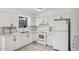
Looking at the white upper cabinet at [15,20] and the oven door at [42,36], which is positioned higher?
the white upper cabinet at [15,20]

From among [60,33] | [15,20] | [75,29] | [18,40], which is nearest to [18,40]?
[18,40]

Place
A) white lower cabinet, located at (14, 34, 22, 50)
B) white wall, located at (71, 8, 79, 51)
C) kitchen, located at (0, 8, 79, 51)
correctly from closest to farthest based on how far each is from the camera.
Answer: white wall, located at (71, 8, 79, 51), kitchen, located at (0, 8, 79, 51), white lower cabinet, located at (14, 34, 22, 50)

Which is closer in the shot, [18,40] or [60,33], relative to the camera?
[18,40]

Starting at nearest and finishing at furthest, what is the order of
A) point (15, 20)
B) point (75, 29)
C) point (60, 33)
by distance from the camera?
A: point (75, 29)
point (15, 20)
point (60, 33)

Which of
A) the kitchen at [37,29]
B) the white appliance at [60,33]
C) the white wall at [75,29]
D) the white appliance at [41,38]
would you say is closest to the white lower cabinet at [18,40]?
the kitchen at [37,29]

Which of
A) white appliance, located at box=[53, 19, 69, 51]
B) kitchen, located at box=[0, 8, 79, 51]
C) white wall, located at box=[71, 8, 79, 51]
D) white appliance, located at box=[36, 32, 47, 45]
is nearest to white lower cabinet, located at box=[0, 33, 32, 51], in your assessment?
kitchen, located at box=[0, 8, 79, 51]

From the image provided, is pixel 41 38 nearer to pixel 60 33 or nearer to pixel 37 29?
pixel 37 29

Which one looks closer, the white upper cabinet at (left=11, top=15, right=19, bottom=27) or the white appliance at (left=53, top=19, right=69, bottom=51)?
the white upper cabinet at (left=11, top=15, right=19, bottom=27)

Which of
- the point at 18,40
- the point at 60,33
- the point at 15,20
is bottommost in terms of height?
the point at 18,40

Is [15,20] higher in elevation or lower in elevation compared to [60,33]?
higher

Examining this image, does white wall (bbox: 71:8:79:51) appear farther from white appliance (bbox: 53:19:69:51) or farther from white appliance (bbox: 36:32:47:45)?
white appliance (bbox: 36:32:47:45)

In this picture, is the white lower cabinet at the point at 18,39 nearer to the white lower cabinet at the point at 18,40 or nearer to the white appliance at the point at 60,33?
the white lower cabinet at the point at 18,40

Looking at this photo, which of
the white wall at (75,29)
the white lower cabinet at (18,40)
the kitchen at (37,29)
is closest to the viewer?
the white wall at (75,29)
